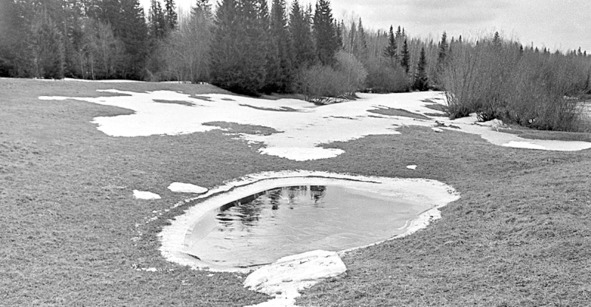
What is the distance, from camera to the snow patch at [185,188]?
13.9 m

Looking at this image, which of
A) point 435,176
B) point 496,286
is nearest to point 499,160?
point 435,176

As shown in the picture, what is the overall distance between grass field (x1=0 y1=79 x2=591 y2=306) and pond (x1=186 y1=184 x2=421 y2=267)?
1264 millimetres

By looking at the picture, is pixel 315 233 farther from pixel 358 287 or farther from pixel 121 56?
pixel 121 56

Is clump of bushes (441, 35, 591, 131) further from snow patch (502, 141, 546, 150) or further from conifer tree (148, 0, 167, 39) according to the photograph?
conifer tree (148, 0, 167, 39)

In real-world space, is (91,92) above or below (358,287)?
above

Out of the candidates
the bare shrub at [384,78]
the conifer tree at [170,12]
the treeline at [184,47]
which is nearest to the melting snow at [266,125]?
the treeline at [184,47]

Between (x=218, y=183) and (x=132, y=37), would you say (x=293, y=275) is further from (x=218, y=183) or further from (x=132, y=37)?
(x=132, y=37)

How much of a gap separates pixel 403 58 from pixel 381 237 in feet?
324

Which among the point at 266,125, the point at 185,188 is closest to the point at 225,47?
the point at 266,125

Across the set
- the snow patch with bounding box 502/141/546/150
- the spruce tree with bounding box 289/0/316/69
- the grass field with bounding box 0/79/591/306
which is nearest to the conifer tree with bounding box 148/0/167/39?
the spruce tree with bounding box 289/0/316/69

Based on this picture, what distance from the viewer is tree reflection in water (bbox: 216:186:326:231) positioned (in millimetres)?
12109

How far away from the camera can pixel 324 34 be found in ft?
229

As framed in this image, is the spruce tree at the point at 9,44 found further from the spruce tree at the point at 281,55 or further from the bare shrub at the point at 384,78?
the bare shrub at the point at 384,78

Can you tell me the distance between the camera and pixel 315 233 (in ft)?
36.4
